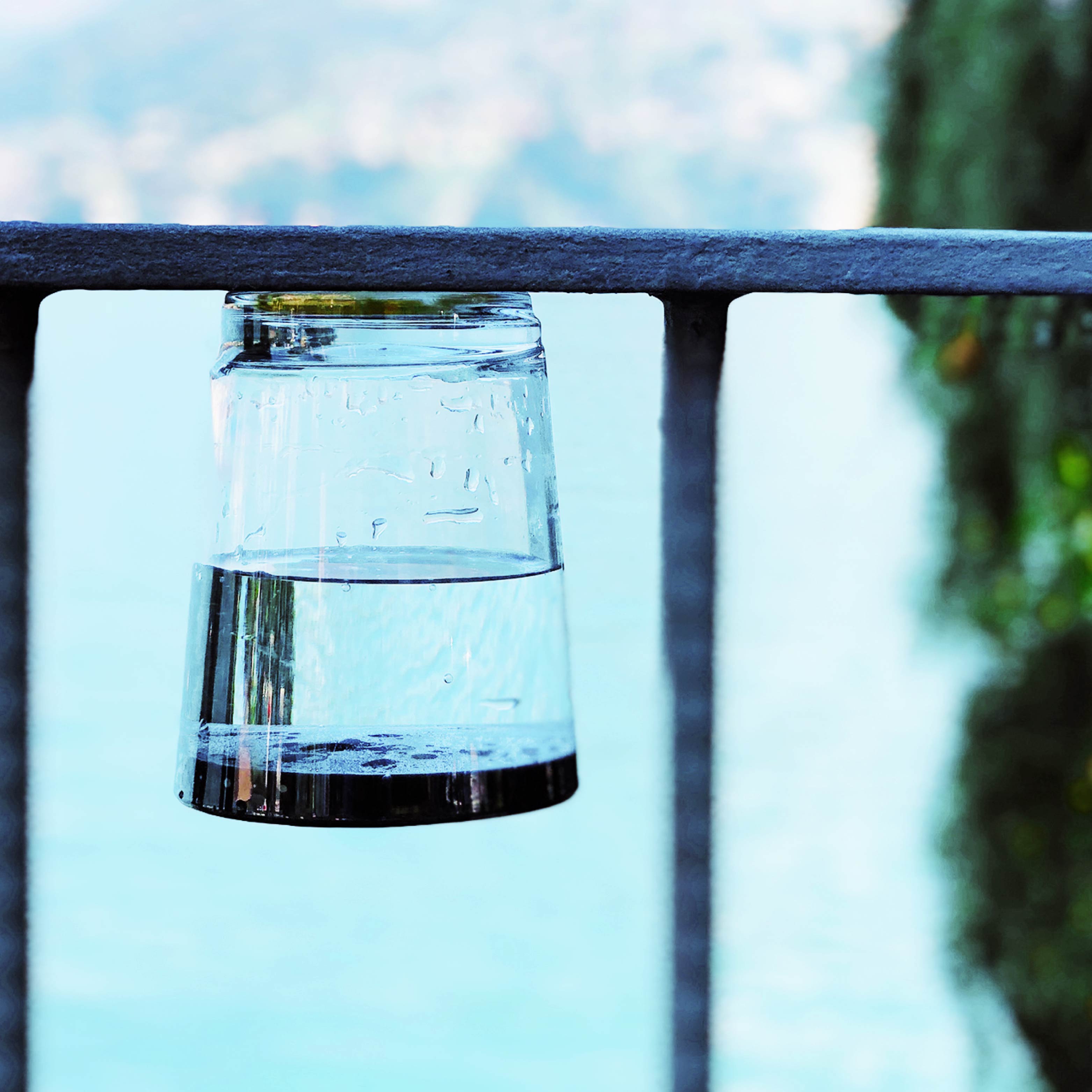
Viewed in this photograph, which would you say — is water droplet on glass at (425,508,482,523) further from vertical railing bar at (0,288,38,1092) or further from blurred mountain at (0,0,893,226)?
blurred mountain at (0,0,893,226)

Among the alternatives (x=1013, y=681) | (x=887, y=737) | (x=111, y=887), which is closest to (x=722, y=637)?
(x=111, y=887)

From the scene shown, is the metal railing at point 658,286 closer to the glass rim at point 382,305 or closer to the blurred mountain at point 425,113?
the glass rim at point 382,305

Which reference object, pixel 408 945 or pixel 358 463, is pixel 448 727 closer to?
pixel 358 463

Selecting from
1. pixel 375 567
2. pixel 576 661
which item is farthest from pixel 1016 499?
pixel 375 567

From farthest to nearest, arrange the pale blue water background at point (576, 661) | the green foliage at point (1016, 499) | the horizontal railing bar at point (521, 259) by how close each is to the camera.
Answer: the green foliage at point (1016, 499) → the pale blue water background at point (576, 661) → the horizontal railing bar at point (521, 259)

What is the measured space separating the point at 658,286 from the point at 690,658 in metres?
0.13

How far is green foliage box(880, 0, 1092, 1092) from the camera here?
2.00m

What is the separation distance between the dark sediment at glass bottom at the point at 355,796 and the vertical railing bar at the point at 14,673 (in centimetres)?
6

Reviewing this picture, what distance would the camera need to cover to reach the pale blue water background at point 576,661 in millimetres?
463

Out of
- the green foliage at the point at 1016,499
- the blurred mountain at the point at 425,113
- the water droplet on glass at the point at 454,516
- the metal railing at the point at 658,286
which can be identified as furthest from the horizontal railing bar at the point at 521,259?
the blurred mountain at the point at 425,113

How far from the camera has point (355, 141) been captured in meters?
2.68

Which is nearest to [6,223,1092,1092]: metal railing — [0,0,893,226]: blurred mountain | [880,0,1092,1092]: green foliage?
[880,0,1092,1092]: green foliage

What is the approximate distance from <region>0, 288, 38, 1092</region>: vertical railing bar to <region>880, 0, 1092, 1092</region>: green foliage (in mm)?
1758

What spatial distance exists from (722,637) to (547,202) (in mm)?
2439
